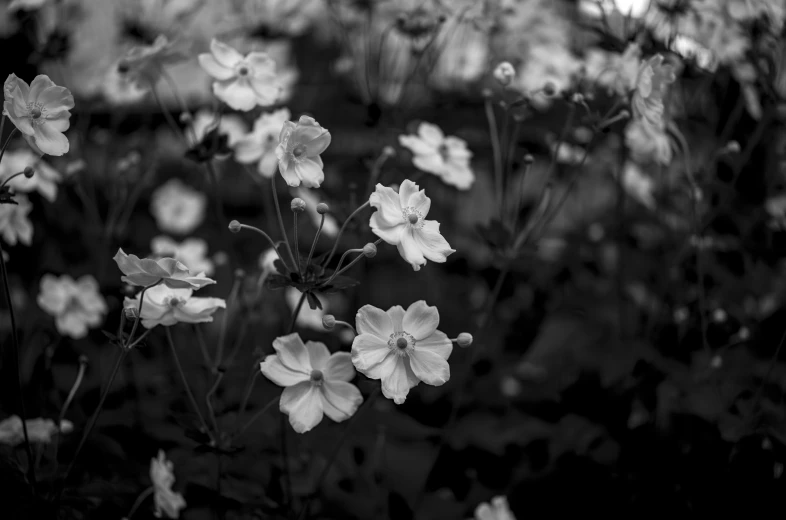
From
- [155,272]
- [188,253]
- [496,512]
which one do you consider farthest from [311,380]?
[188,253]

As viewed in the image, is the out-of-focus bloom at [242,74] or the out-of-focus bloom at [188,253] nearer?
the out-of-focus bloom at [242,74]

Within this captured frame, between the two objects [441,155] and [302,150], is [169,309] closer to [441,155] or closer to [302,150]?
[302,150]

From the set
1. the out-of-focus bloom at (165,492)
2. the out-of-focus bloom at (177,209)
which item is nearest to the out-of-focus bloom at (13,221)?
the out-of-focus bloom at (165,492)

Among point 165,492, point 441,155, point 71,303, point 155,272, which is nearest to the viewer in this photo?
point 155,272

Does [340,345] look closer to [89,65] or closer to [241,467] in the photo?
[241,467]

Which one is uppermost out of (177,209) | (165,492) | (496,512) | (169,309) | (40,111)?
(40,111)

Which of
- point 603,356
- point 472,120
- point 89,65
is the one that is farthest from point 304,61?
point 603,356

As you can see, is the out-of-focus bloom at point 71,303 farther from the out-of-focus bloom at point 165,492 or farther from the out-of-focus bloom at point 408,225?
the out-of-focus bloom at point 408,225
